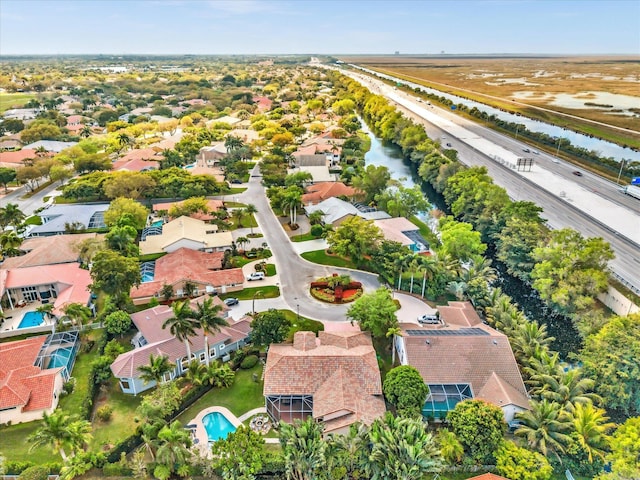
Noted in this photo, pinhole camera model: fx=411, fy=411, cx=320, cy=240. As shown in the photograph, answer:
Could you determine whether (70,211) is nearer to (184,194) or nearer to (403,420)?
(184,194)

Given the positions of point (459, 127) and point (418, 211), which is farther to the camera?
point (459, 127)

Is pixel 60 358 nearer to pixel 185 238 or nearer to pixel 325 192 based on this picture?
pixel 185 238

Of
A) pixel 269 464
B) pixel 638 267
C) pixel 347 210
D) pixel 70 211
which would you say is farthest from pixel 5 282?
pixel 638 267

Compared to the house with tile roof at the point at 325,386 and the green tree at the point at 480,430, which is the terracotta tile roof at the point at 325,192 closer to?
the house with tile roof at the point at 325,386

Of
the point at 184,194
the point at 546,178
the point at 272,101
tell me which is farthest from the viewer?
Result: the point at 272,101

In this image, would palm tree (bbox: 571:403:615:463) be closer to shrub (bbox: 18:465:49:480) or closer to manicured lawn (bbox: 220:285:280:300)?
manicured lawn (bbox: 220:285:280:300)

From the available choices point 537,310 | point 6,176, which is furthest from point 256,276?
point 6,176

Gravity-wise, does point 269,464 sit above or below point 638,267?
below

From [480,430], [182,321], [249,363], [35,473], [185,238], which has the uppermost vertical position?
[182,321]
